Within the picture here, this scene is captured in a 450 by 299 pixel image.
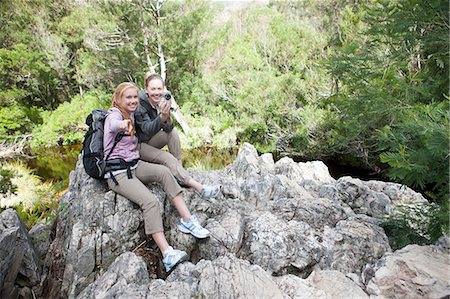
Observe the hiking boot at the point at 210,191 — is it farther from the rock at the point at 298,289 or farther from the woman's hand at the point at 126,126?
the rock at the point at 298,289

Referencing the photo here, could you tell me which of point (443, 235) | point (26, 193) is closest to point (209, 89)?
point (26, 193)

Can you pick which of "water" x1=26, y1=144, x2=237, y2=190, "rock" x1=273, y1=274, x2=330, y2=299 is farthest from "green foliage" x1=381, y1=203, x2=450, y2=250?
"water" x1=26, y1=144, x2=237, y2=190

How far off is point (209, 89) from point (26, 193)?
10.2 m

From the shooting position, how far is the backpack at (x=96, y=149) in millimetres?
3816

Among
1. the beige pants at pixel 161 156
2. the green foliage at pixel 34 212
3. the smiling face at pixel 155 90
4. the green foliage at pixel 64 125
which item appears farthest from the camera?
the green foliage at pixel 64 125

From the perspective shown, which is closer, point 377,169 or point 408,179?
point 408,179

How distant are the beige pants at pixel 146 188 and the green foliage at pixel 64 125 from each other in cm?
1336

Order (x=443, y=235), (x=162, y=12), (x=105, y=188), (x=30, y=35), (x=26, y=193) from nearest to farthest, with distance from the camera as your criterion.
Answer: (x=443, y=235), (x=105, y=188), (x=26, y=193), (x=162, y=12), (x=30, y=35)

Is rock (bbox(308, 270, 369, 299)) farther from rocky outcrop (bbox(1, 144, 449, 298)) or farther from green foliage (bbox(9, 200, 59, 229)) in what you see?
green foliage (bbox(9, 200, 59, 229))

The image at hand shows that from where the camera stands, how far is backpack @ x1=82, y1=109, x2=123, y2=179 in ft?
12.5

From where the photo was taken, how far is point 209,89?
1673 centimetres

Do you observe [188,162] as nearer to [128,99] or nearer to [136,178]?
[136,178]

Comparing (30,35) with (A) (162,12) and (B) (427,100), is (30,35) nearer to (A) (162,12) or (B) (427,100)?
(A) (162,12)

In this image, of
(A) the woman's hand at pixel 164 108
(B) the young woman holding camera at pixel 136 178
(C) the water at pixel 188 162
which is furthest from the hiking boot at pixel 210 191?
(C) the water at pixel 188 162
